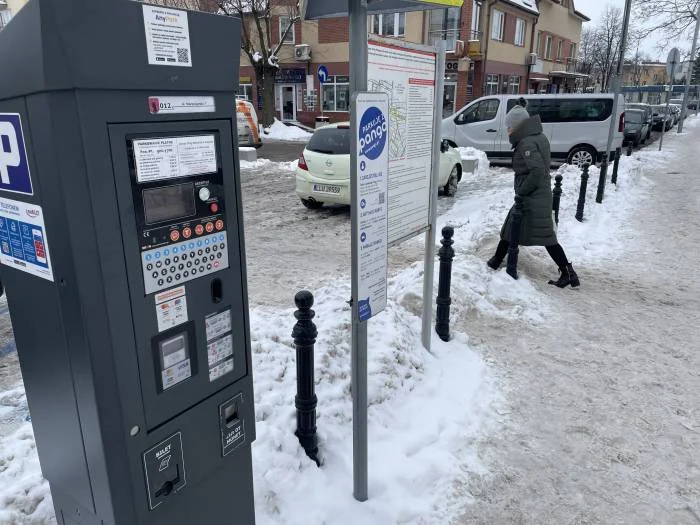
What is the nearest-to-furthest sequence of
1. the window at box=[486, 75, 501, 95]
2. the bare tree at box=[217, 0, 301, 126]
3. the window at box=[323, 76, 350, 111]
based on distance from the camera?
1. the bare tree at box=[217, 0, 301, 126]
2. the window at box=[486, 75, 501, 95]
3. the window at box=[323, 76, 350, 111]

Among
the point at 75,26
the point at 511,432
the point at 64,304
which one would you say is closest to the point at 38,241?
the point at 64,304

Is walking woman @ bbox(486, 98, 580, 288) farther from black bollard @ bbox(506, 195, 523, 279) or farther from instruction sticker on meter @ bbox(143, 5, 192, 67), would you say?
instruction sticker on meter @ bbox(143, 5, 192, 67)

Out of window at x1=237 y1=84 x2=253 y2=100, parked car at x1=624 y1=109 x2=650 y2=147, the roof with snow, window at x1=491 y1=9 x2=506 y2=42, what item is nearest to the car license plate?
parked car at x1=624 y1=109 x2=650 y2=147

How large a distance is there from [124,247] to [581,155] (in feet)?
48.8

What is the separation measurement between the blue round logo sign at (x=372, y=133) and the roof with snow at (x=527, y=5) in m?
31.0

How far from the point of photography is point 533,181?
5559 millimetres

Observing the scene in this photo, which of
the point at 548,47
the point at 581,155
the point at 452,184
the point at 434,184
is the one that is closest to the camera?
the point at 434,184

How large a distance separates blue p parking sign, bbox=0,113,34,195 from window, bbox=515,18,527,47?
35.0 meters

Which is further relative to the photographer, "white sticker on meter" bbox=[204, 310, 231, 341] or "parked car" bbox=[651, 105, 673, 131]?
"parked car" bbox=[651, 105, 673, 131]

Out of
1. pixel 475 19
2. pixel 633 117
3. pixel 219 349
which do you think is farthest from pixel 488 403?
pixel 475 19

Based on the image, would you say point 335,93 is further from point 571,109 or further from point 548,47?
point 571,109

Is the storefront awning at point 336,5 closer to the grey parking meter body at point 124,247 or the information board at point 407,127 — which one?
the information board at point 407,127

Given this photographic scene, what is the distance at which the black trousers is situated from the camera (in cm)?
586

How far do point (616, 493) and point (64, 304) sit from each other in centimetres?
294
